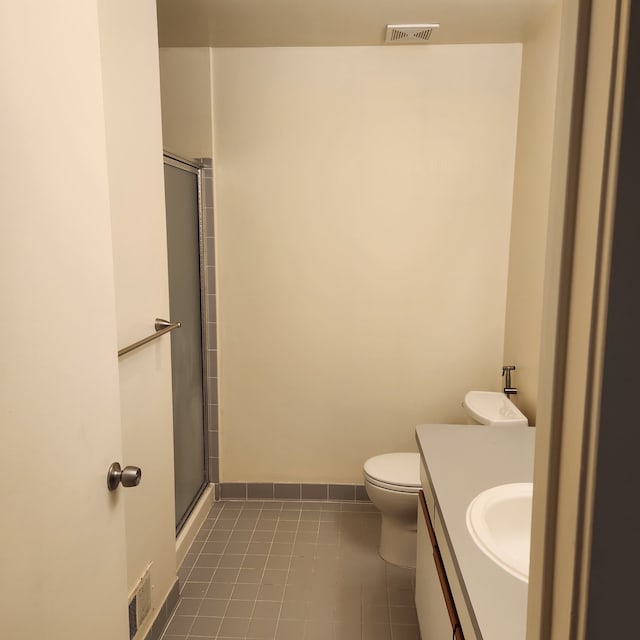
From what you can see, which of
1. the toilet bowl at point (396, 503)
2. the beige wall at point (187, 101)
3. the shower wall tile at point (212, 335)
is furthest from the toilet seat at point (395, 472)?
the beige wall at point (187, 101)

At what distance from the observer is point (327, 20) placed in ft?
8.64

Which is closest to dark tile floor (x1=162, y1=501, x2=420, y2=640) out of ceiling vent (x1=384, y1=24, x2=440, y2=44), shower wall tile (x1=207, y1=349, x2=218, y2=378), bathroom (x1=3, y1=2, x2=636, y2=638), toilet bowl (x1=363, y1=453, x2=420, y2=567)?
toilet bowl (x1=363, y1=453, x2=420, y2=567)

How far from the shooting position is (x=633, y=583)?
0.44m

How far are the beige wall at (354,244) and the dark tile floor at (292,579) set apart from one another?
31cm

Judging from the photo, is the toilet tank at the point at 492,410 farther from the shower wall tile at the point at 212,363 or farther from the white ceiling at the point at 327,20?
the white ceiling at the point at 327,20

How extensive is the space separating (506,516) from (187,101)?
2.47 m

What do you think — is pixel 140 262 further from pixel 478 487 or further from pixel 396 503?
pixel 396 503

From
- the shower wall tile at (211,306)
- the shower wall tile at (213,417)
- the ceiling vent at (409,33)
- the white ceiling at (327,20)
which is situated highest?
the white ceiling at (327,20)

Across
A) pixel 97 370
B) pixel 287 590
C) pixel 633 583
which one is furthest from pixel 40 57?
pixel 287 590

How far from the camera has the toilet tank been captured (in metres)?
2.45

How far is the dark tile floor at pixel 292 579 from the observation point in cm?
227

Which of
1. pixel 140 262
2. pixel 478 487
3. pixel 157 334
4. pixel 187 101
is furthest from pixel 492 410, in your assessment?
A: pixel 187 101

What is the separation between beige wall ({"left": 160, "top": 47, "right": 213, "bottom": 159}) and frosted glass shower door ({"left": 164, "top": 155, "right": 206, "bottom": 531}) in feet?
0.54

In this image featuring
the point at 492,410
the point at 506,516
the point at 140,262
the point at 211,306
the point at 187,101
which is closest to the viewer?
the point at 506,516
